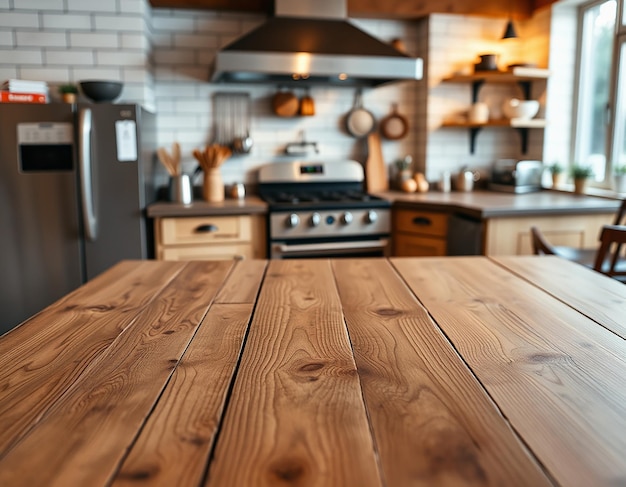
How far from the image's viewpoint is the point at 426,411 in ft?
2.36

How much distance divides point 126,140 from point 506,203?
82.6 inches

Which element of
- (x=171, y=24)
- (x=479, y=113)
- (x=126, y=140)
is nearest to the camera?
(x=126, y=140)

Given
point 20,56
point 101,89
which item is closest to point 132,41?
point 101,89

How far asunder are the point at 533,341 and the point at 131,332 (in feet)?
2.35

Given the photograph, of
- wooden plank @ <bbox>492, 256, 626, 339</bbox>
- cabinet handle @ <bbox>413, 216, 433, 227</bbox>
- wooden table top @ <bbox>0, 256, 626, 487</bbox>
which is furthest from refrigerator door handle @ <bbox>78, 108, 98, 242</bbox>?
wooden plank @ <bbox>492, 256, 626, 339</bbox>

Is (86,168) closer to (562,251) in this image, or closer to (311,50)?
(311,50)

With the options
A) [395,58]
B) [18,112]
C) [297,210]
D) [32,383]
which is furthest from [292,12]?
[32,383]

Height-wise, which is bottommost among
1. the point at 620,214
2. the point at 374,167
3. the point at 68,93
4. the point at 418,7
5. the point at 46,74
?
the point at 620,214

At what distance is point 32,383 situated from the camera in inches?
31.6

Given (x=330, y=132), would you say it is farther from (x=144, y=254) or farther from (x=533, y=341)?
(x=533, y=341)

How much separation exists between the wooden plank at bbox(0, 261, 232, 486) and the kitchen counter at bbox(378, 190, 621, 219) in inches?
87.2

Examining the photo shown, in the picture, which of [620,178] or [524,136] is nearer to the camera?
[620,178]

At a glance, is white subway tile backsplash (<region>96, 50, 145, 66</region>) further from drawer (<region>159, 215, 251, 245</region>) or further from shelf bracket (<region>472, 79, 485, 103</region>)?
shelf bracket (<region>472, 79, 485, 103</region>)

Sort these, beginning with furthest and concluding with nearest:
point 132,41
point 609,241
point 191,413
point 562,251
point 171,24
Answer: point 171,24
point 132,41
point 562,251
point 609,241
point 191,413
